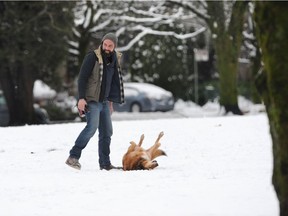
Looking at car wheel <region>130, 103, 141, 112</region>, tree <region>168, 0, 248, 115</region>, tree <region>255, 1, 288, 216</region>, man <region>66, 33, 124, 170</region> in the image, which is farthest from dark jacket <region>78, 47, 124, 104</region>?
car wheel <region>130, 103, 141, 112</region>

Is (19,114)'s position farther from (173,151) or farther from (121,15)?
(173,151)

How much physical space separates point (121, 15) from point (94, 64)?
20942 mm

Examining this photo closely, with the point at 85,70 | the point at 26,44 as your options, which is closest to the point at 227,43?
the point at 26,44

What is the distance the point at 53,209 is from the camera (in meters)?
5.15

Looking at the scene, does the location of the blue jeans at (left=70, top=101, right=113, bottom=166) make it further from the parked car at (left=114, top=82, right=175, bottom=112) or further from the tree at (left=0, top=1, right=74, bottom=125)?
the parked car at (left=114, top=82, right=175, bottom=112)

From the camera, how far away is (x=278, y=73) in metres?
3.96

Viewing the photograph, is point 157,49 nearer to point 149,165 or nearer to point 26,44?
point 26,44

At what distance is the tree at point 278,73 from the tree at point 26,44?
17108mm

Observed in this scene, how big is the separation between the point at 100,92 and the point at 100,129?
1.79 feet

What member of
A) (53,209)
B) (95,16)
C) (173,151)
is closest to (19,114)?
(95,16)

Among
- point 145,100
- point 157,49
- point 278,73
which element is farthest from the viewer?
point 157,49

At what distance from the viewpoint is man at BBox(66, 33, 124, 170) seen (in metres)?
7.59

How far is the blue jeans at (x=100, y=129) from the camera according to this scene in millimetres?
7625

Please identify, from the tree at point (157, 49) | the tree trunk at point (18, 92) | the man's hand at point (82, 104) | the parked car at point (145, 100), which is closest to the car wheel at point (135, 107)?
the parked car at point (145, 100)
